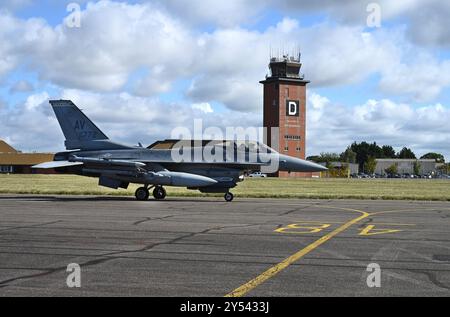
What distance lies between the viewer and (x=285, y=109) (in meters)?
118

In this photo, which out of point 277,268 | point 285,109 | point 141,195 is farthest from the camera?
point 285,109

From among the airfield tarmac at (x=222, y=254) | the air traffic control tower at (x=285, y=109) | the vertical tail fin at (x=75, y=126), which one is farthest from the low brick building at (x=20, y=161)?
the airfield tarmac at (x=222, y=254)

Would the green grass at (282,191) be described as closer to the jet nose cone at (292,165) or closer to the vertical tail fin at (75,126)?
the jet nose cone at (292,165)

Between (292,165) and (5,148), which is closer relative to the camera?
(292,165)

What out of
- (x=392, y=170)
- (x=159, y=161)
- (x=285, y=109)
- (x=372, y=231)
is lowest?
(x=372, y=231)

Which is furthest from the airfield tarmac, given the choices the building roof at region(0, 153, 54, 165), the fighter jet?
the building roof at region(0, 153, 54, 165)

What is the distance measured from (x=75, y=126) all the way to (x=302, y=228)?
1728cm

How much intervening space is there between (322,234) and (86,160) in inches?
635

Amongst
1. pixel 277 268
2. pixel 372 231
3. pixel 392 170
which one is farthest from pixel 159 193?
pixel 392 170

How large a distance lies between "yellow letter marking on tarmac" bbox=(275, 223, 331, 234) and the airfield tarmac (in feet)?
0.09

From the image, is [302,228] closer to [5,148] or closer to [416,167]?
[5,148]

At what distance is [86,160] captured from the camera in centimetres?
2733

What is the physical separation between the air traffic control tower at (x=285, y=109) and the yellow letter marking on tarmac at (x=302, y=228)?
99208 mm

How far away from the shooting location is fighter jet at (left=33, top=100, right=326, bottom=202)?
89.5 feet
